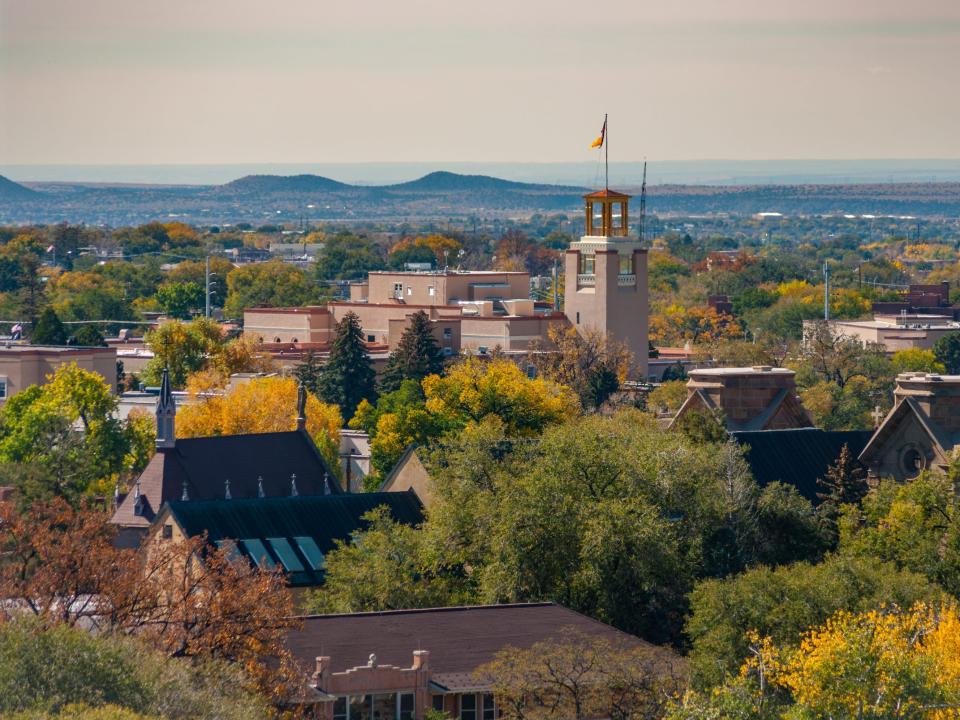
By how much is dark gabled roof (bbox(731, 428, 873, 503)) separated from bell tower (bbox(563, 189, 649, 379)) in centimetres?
6903

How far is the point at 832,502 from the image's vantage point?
73.2m

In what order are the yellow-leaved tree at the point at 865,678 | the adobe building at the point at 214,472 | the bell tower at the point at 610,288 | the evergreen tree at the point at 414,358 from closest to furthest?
the yellow-leaved tree at the point at 865,678 → the adobe building at the point at 214,472 → the evergreen tree at the point at 414,358 → the bell tower at the point at 610,288

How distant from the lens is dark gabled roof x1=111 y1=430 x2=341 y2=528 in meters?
80.3

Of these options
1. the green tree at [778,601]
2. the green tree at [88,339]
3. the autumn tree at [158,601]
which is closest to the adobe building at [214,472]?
the autumn tree at [158,601]

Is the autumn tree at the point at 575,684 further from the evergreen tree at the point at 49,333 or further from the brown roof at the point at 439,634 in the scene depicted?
the evergreen tree at the point at 49,333

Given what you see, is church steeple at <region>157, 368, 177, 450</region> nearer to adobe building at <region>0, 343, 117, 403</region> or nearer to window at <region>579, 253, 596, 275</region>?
adobe building at <region>0, 343, 117, 403</region>

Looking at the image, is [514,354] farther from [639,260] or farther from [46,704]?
[46,704]

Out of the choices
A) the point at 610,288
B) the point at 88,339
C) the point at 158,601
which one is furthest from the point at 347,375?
the point at 158,601

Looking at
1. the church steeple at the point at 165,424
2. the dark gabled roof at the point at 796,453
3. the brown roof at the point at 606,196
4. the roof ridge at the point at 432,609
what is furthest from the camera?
the brown roof at the point at 606,196

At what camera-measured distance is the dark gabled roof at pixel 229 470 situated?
80.3 metres

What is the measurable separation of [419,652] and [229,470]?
30609 millimetres

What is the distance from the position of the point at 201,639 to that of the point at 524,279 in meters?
129

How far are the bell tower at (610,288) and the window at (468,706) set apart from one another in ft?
308

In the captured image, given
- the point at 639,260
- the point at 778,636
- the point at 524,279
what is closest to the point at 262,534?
the point at 778,636
